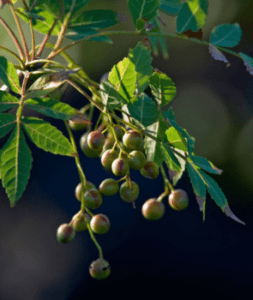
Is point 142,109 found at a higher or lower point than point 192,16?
lower

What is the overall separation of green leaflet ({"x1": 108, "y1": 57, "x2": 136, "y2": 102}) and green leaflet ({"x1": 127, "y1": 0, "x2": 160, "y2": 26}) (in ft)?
0.39

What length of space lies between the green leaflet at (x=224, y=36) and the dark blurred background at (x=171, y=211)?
8.12 feet

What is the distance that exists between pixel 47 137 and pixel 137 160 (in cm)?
16

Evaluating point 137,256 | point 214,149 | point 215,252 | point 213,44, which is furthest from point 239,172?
point 213,44

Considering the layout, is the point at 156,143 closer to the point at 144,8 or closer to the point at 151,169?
the point at 151,169

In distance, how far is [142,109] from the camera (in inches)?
21.4

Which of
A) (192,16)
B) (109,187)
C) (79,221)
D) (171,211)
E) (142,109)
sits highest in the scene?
(192,16)

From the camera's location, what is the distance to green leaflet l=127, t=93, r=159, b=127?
1.78ft

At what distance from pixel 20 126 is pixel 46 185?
3221mm

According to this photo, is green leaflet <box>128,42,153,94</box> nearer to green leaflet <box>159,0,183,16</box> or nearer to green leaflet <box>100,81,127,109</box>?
green leaflet <box>100,81,127,109</box>

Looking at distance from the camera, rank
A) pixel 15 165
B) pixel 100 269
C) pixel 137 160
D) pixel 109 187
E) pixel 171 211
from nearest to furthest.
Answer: pixel 15 165
pixel 137 160
pixel 109 187
pixel 100 269
pixel 171 211

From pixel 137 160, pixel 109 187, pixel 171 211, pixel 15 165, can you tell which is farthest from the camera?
pixel 171 211

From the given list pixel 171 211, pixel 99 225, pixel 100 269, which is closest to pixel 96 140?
pixel 99 225

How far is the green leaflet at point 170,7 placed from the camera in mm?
850
